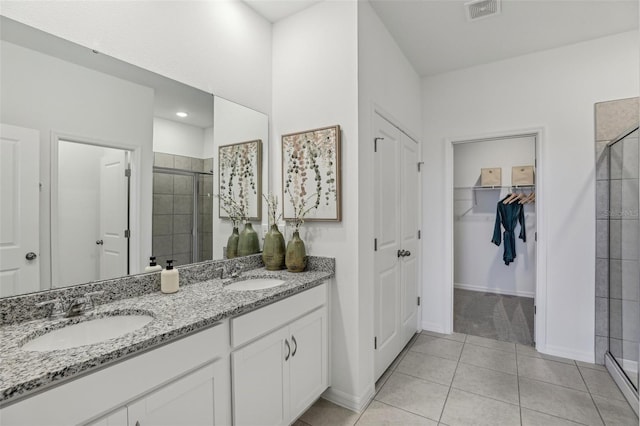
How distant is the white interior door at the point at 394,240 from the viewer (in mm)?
2334

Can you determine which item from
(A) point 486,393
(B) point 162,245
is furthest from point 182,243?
(A) point 486,393

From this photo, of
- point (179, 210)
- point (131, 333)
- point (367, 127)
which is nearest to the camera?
point (131, 333)

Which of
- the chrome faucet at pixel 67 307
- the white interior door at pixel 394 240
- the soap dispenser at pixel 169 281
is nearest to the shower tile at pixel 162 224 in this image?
the soap dispenser at pixel 169 281

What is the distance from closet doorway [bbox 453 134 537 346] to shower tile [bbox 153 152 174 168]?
11.9ft

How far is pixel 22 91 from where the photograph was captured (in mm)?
1240

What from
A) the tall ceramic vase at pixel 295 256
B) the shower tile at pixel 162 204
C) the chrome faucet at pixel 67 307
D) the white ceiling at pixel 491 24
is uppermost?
the white ceiling at pixel 491 24

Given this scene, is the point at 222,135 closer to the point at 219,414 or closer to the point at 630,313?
the point at 219,414

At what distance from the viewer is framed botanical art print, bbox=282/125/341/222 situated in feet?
6.81

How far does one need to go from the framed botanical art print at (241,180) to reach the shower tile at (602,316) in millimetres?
2910

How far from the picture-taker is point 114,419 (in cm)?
96

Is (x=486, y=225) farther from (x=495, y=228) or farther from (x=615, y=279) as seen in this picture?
(x=615, y=279)

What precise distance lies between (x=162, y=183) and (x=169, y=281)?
1.82 ft

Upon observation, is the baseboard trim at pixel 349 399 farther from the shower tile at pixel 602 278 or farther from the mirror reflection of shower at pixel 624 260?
the shower tile at pixel 602 278

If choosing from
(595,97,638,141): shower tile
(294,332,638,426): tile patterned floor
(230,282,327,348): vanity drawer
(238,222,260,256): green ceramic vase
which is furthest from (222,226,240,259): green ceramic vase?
(595,97,638,141): shower tile
